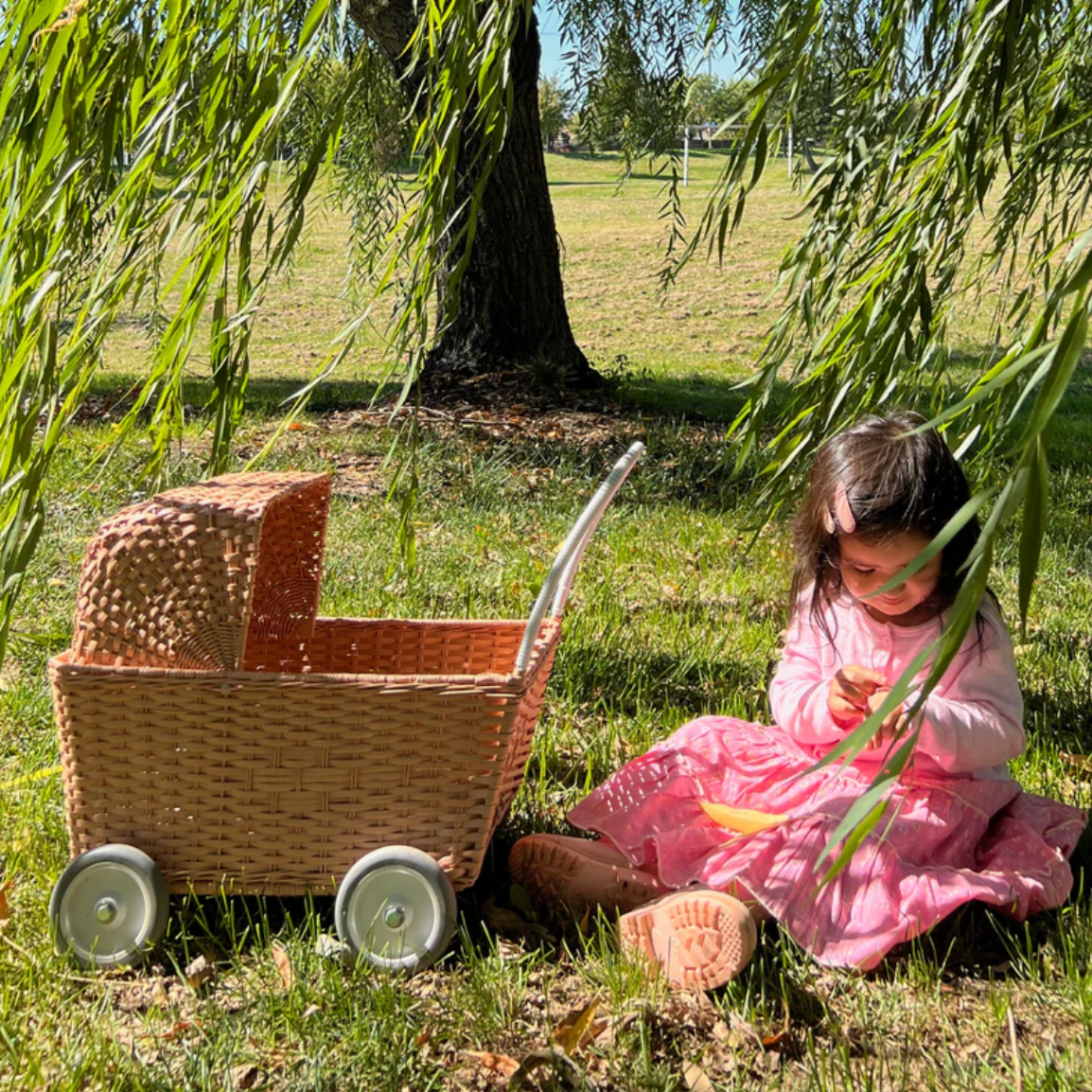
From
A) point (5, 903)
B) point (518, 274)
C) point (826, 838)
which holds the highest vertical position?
point (518, 274)

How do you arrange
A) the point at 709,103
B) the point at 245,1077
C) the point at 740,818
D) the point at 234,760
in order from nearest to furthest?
the point at 245,1077 < the point at 234,760 < the point at 740,818 < the point at 709,103

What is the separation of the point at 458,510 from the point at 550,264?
7.23ft

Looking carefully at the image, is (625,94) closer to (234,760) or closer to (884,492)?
(884,492)

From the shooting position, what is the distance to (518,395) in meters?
6.77

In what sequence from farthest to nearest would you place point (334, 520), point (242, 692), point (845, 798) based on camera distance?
point (334, 520) < point (845, 798) < point (242, 692)

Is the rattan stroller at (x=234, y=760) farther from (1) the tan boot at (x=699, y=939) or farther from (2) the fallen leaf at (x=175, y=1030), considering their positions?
(1) the tan boot at (x=699, y=939)

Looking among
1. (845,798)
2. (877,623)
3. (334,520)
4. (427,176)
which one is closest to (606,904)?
(845,798)

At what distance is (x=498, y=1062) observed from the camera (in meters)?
1.90

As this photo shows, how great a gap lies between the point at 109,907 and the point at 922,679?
148 centimetres

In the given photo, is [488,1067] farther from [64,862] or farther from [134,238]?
[134,238]

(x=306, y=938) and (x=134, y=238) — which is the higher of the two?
(x=134, y=238)

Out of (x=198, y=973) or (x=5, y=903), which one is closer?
(x=198, y=973)

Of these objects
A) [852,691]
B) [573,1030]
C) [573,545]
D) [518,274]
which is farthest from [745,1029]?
[518,274]

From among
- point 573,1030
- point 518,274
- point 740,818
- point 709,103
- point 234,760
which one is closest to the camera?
point 573,1030
